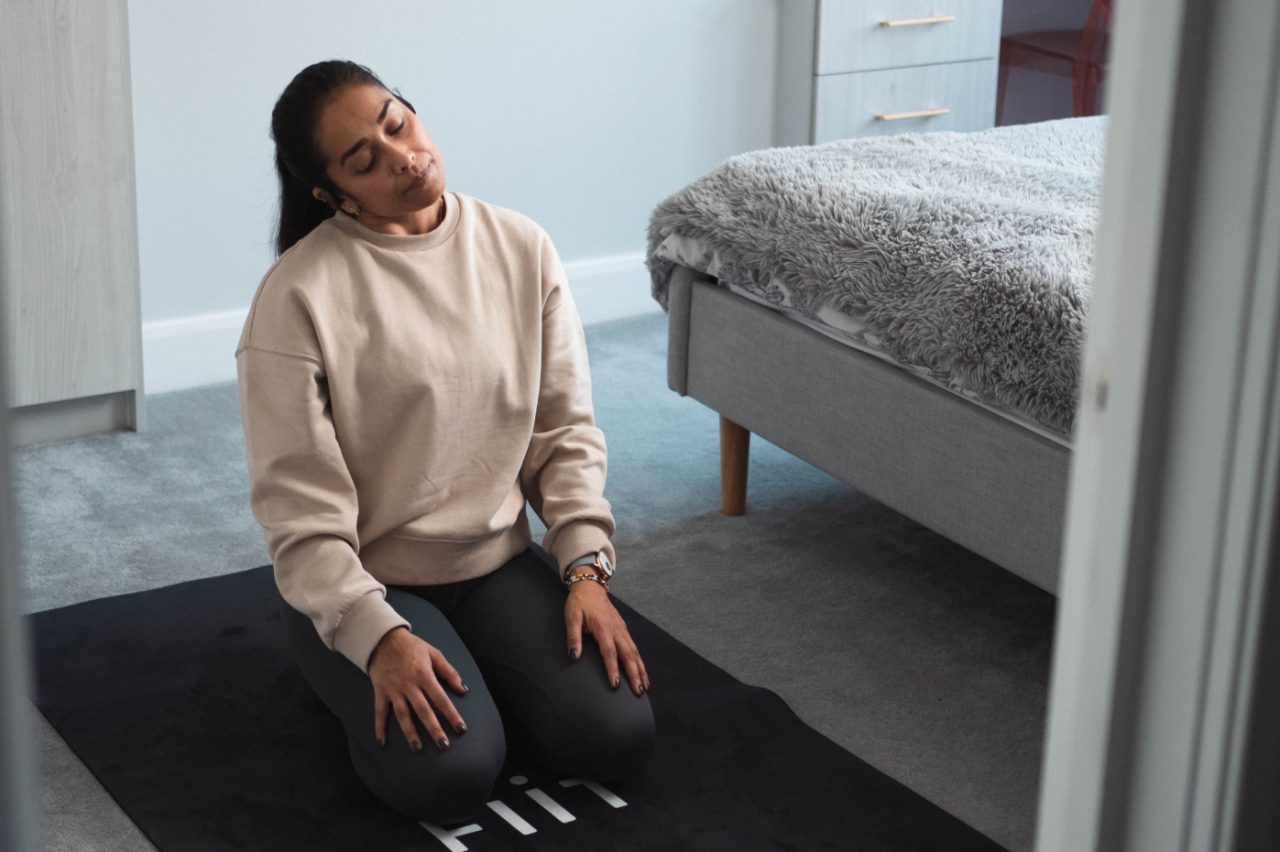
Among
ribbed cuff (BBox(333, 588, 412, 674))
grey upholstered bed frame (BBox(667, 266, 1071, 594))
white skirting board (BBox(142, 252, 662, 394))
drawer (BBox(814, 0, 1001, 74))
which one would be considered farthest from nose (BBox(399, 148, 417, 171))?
drawer (BBox(814, 0, 1001, 74))

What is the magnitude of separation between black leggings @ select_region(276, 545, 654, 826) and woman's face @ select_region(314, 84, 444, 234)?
1.41 ft

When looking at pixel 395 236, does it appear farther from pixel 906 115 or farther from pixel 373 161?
A: pixel 906 115

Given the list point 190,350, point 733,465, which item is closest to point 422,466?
point 733,465

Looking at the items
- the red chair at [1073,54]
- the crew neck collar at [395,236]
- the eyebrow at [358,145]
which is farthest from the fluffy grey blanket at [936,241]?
the red chair at [1073,54]

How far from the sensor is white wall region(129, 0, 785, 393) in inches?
114

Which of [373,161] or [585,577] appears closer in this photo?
[373,161]

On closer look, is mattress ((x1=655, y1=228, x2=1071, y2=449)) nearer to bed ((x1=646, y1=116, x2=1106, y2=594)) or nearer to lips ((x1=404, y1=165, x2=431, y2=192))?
bed ((x1=646, y1=116, x2=1106, y2=594))

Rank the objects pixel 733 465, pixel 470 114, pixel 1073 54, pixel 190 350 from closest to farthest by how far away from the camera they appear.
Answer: pixel 733 465 → pixel 190 350 → pixel 470 114 → pixel 1073 54

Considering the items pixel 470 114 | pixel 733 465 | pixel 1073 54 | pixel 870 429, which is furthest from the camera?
pixel 1073 54

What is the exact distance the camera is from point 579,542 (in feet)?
5.63

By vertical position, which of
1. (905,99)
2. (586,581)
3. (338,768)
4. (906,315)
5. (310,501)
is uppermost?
(905,99)

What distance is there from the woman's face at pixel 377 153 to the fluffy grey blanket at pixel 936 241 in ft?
2.18

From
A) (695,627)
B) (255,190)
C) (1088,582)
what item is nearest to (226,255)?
(255,190)

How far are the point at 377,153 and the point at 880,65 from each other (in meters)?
2.21
